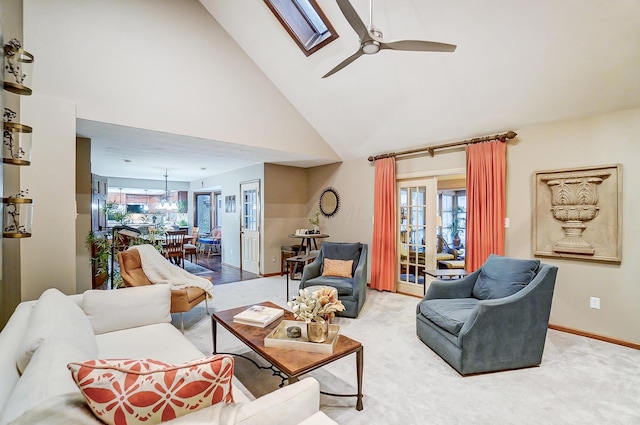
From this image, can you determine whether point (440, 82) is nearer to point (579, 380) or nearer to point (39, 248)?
point (579, 380)

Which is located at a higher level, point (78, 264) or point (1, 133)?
point (1, 133)

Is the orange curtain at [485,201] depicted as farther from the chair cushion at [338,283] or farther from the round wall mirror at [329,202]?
the round wall mirror at [329,202]

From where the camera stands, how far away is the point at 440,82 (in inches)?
138

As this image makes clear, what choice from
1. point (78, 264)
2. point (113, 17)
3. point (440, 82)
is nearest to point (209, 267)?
point (78, 264)

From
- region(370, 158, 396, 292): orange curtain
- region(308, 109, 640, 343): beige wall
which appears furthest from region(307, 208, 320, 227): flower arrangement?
region(308, 109, 640, 343): beige wall

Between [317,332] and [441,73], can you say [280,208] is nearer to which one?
[441,73]

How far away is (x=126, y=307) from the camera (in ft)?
A: 7.70

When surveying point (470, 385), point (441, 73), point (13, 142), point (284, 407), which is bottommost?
point (470, 385)

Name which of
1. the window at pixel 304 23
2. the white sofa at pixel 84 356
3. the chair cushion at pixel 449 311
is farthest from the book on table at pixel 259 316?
the window at pixel 304 23

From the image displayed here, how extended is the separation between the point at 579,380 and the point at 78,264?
588cm

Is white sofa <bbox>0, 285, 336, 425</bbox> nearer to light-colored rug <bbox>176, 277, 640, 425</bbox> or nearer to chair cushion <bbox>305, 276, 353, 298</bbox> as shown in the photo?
light-colored rug <bbox>176, 277, 640, 425</bbox>

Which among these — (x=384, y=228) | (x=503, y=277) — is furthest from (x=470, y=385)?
(x=384, y=228)

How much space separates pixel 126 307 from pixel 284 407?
1.89 m

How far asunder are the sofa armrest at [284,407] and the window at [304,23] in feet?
12.2
